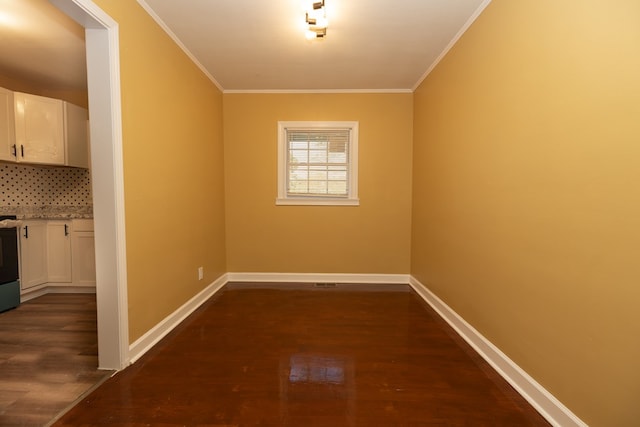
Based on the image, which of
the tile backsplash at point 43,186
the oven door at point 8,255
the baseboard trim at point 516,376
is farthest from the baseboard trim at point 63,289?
the baseboard trim at point 516,376

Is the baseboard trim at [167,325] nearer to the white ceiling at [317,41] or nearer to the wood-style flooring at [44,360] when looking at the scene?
the wood-style flooring at [44,360]

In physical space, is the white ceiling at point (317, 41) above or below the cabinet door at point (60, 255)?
above

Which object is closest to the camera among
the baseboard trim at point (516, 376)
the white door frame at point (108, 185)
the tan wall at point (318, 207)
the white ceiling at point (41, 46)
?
the baseboard trim at point (516, 376)

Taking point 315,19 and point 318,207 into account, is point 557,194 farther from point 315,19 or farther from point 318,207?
point 318,207

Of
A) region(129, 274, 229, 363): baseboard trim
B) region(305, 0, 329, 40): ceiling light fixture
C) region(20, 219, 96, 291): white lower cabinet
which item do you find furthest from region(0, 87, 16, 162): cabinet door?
region(305, 0, 329, 40): ceiling light fixture

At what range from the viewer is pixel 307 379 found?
1.81 m

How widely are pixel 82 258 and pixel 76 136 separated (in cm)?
146

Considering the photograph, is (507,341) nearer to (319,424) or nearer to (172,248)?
(319,424)

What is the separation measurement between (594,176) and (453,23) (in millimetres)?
1765

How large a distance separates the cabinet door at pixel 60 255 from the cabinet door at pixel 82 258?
2.3 inches

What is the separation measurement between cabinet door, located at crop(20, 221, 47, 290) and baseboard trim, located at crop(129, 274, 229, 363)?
1935mm

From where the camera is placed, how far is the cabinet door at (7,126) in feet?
9.20

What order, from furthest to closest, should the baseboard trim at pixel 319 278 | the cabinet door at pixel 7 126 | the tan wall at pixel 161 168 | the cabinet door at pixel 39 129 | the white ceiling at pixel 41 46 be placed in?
1. the baseboard trim at pixel 319 278
2. the cabinet door at pixel 39 129
3. the cabinet door at pixel 7 126
4. the white ceiling at pixel 41 46
5. the tan wall at pixel 161 168

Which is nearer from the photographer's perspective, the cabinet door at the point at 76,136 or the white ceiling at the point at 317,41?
the white ceiling at the point at 317,41
